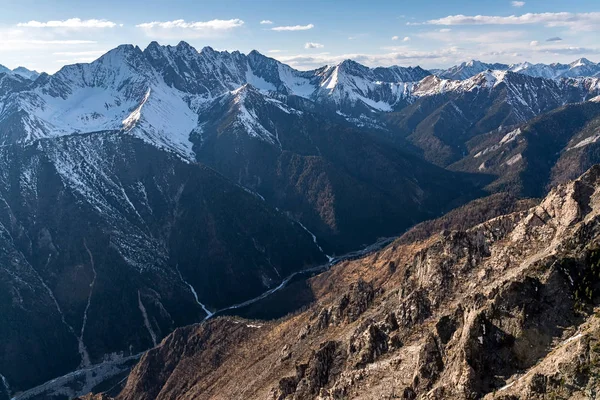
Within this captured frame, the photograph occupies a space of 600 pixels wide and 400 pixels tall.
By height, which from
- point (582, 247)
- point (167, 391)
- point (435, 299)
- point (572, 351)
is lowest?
point (167, 391)

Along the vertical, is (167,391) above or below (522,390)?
below

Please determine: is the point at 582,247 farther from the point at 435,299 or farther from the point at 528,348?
the point at 435,299

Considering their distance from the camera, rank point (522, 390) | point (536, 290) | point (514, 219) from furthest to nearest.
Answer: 1. point (514, 219)
2. point (536, 290)
3. point (522, 390)

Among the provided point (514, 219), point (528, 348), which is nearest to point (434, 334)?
point (528, 348)

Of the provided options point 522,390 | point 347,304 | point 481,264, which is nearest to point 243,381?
point 347,304

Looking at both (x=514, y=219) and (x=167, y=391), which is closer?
(x=514, y=219)

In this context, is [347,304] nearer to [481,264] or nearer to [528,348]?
[481,264]

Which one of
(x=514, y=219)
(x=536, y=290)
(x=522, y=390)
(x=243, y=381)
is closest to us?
(x=522, y=390)
